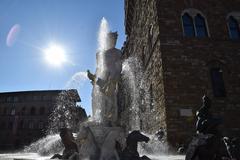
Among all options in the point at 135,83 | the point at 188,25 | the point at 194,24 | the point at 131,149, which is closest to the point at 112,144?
the point at 131,149

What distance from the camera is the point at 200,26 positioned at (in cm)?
1180

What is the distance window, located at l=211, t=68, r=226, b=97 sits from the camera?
10.7m

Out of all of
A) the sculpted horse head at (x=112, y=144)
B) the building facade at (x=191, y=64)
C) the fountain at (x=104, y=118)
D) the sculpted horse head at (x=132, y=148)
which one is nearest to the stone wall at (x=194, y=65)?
the building facade at (x=191, y=64)

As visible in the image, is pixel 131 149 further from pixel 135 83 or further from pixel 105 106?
pixel 135 83

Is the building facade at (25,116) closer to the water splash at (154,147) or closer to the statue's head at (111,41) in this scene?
the water splash at (154,147)

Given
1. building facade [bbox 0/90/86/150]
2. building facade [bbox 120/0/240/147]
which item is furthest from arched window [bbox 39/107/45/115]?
building facade [bbox 120/0/240/147]

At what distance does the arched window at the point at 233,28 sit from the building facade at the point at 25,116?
30880 mm

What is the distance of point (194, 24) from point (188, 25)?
11.7 inches

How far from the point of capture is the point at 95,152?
5270 mm

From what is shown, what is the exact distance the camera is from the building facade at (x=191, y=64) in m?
10.1

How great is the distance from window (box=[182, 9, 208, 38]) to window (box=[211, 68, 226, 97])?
1928 millimetres

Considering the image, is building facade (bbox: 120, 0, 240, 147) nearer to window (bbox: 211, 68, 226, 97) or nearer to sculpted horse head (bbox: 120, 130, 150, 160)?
window (bbox: 211, 68, 226, 97)

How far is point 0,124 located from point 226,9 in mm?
41322

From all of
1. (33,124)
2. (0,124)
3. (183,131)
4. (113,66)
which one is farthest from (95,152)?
(0,124)
